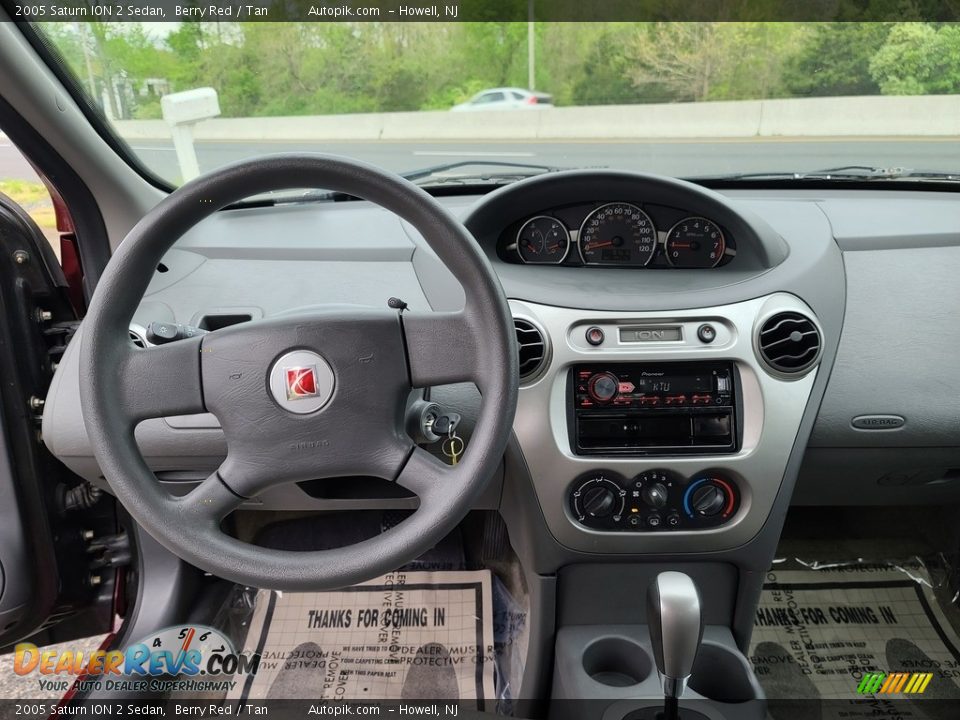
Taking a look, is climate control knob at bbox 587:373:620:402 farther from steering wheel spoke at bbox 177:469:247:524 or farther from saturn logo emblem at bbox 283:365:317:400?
steering wheel spoke at bbox 177:469:247:524

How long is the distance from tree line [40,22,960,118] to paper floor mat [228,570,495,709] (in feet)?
4.54

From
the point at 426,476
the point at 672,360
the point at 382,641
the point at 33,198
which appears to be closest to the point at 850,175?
the point at 672,360

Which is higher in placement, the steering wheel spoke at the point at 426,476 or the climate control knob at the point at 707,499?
the steering wheel spoke at the point at 426,476

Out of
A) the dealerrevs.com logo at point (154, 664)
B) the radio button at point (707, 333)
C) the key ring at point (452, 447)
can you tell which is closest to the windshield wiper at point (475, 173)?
the radio button at point (707, 333)

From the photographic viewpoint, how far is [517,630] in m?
2.03

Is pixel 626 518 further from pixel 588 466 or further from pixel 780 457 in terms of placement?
pixel 780 457

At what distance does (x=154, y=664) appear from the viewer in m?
1.93

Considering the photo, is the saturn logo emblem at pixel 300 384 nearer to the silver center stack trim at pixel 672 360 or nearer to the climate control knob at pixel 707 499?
the silver center stack trim at pixel 672 360

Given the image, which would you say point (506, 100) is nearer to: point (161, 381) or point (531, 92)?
point (531, 92)

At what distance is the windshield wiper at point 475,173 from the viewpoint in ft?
6.16

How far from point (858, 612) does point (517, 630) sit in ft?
3.44

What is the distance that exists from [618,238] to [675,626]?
0.87 metres

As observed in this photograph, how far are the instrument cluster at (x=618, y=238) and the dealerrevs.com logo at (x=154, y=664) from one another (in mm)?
1377

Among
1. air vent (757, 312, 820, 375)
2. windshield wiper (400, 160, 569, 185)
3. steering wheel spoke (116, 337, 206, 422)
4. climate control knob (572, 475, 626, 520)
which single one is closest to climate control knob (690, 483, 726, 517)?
climate control knob (572, 475, 626, 520)
